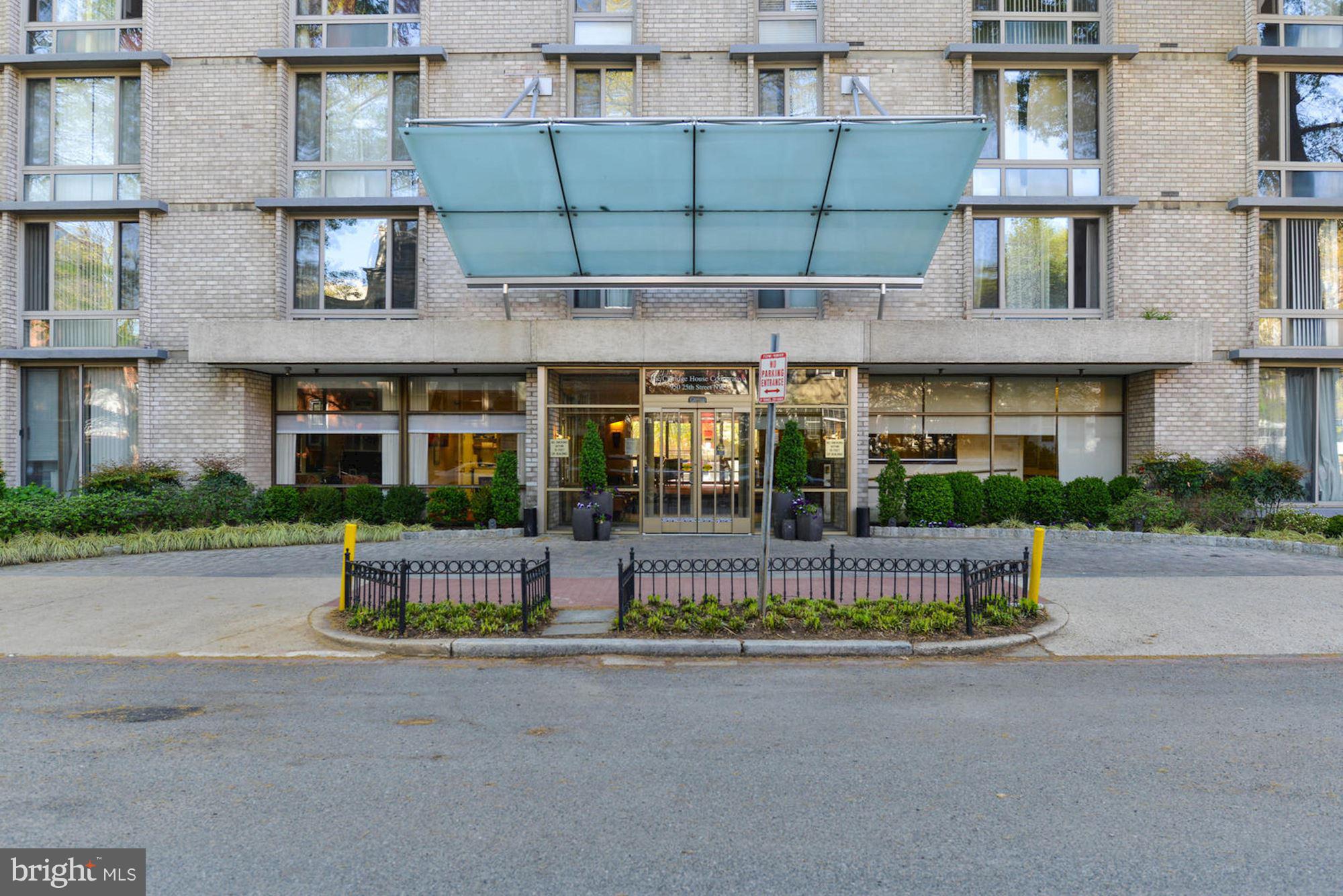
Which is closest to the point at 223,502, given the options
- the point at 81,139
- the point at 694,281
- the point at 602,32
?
the point at 81,139

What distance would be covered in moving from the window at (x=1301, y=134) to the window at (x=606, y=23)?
13.4m

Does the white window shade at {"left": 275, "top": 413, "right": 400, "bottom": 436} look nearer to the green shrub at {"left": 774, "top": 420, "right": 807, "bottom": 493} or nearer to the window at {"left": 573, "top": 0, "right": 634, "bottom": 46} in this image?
the green shrub at {"left": 774, "top": 420, "right": 807, "bottom": 493}

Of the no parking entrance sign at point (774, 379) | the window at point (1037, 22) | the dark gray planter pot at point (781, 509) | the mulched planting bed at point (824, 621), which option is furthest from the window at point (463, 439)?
the window at point (1037, 22)

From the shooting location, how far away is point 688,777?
436 centimetres

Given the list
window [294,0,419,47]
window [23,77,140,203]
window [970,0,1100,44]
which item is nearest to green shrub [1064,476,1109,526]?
window [970,0,1100,44]

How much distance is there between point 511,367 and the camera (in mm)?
16094

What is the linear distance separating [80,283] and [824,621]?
57.4 feet

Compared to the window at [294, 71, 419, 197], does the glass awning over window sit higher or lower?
lower

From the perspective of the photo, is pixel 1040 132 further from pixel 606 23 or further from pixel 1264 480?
pixel 606 23

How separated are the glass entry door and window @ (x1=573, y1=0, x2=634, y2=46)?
26.5 ft

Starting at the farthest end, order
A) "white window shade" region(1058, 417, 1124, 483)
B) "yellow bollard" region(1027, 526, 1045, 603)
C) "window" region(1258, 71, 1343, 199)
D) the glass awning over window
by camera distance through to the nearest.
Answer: "white window shade" region(1058, 417, 1124, 483), "window" region(1258, 71, 1343, 199), the glass awning over window, "yellow bollard" region(1027, 526, 1045, 603)

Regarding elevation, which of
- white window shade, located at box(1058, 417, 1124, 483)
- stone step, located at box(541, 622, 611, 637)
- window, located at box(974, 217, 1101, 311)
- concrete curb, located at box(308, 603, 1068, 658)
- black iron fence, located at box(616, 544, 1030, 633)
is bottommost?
concrete curb, located at box(308, 603, 1068, 658)

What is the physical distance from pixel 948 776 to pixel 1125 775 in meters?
1.05

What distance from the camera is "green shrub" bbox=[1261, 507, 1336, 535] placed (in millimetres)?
13664
